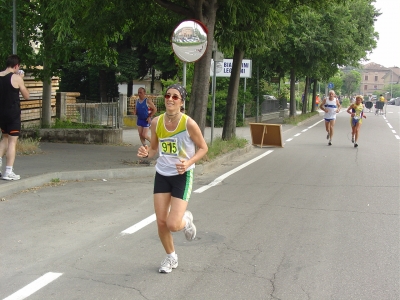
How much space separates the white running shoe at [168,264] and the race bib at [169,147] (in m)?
1.04

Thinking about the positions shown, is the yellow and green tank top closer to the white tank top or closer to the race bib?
the race bib

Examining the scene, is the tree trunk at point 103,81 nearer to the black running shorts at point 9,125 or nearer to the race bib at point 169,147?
the black running shorts at point 9,125

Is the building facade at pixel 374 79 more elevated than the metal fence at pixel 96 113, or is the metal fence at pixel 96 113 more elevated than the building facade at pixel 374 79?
the building facade at pixel 374 79

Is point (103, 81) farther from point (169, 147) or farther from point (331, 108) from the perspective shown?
point (169, 147)

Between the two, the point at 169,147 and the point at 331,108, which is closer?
the point at 169,147

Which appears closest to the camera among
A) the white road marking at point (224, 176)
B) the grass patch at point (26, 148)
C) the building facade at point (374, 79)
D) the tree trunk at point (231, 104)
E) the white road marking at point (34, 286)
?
the white road marking at point (34, 286)

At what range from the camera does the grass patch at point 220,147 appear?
13762 mm

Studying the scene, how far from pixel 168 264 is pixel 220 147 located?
32.1 ft

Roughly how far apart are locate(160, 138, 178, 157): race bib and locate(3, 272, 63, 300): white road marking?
1.56 metres

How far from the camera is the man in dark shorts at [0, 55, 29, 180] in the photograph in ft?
30.6

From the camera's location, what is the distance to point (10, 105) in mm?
9445

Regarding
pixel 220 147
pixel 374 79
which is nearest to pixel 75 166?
pixel 220 147

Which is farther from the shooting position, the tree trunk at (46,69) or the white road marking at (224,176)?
the tree trunk at (46,69)

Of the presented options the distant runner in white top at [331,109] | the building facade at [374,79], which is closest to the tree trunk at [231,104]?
the distant runner in white top at [331,109]
